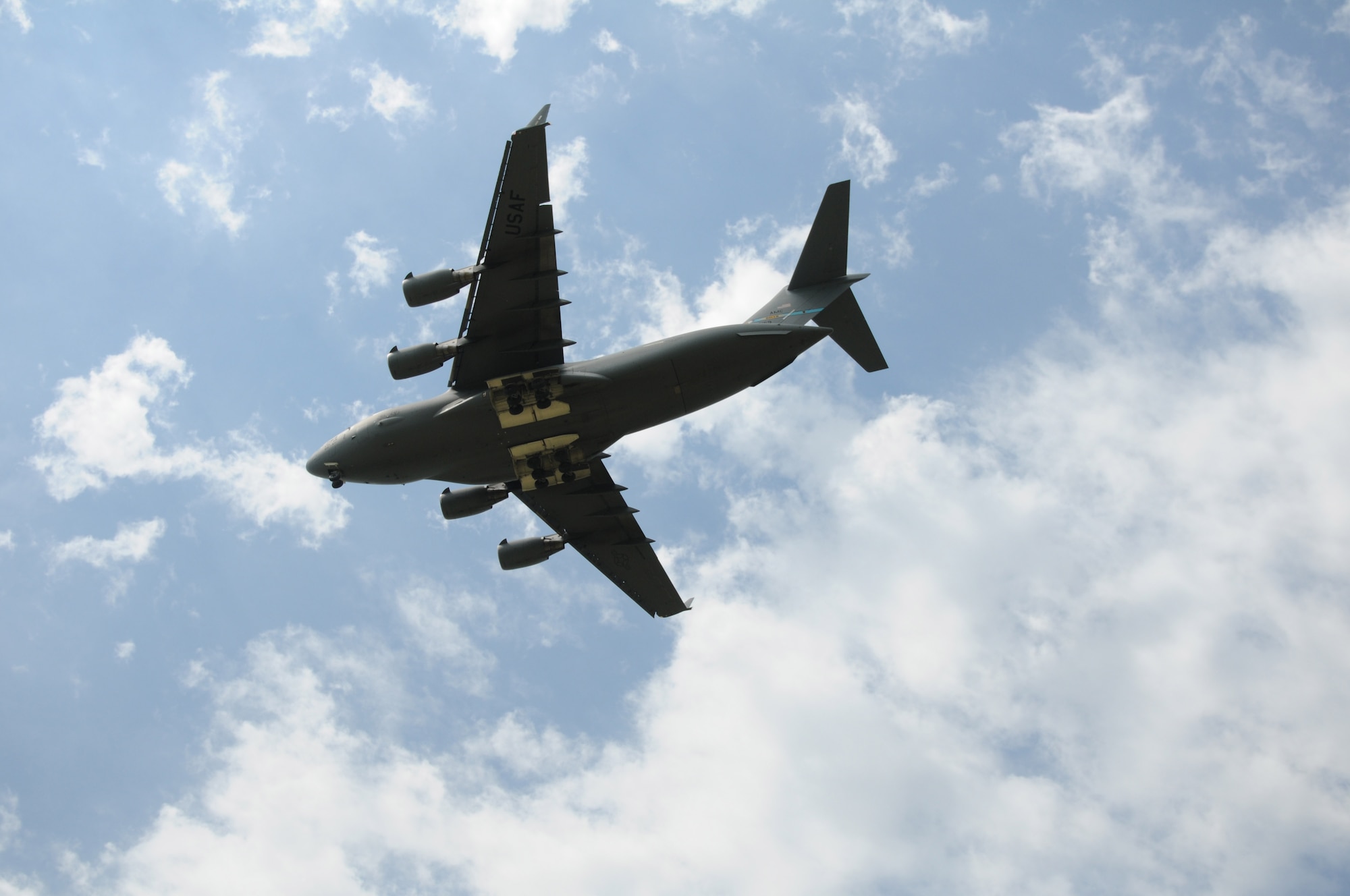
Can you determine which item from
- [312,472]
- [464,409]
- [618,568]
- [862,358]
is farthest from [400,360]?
[862,358]

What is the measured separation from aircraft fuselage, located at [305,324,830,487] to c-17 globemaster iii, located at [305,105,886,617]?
1.1 inches

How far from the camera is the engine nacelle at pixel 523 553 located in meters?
25.5

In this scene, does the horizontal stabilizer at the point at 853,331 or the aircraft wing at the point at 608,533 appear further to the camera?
the aircraft wing at the point at 608,533

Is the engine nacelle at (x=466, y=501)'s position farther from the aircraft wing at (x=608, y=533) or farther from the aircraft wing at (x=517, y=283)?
the aircraft wing at (x=517, y=283)

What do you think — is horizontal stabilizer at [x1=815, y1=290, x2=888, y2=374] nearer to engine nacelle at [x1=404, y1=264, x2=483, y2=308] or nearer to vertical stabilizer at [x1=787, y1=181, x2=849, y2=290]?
vertical stabilizer at [x1=787, y1=181, x2=849, y2=290]

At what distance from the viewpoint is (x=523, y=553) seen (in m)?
25.5

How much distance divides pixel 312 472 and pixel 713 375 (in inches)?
354

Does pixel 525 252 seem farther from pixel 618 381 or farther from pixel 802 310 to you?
pixel 802 310

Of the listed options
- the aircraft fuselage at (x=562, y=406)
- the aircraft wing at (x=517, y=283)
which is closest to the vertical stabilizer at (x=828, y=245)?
the aircraft fuselage at (x=562, y=406)

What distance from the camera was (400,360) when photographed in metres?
21.3

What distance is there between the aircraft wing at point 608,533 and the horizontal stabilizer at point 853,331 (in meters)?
6.41

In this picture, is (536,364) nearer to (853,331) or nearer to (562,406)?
(562,406)

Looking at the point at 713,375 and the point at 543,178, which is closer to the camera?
the point at 543,178

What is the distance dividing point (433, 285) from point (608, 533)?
8.32m
